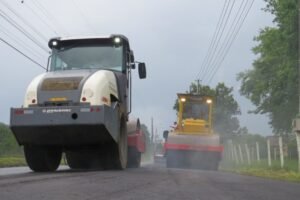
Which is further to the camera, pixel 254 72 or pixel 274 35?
pixel 254 72

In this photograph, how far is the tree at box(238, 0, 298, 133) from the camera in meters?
33.9

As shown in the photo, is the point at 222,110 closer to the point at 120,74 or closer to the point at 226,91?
the point at 226,91

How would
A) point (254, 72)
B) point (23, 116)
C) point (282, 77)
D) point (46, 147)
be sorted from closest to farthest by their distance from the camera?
point (23, 116), point (46, 147), point (282, 77), point (254, 72)

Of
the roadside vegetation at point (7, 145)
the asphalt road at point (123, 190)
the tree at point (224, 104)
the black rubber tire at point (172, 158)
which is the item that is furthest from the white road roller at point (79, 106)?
the tree at point (224, 104)

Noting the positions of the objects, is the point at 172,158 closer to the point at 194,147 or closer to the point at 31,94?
the point at 194,147

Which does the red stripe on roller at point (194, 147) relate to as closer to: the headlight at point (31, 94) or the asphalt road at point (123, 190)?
the headlight at point (31, 94)

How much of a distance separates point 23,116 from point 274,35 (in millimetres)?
30856

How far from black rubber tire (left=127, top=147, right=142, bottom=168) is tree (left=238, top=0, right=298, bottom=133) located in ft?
56.8

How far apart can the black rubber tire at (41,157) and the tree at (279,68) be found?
836 inches

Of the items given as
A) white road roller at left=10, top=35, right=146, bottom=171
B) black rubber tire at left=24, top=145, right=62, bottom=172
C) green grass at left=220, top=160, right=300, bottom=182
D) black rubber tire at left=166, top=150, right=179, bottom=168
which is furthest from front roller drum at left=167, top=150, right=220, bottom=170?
black rubber tire at left=24, top=145, right=62, bottom=172

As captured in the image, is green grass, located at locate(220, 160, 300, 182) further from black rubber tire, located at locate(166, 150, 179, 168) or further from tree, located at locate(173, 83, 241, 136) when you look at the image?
tree, located at locate(173, 83, 241, 136)

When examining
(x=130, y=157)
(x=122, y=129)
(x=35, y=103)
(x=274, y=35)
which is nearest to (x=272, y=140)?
(x=274, y=35)

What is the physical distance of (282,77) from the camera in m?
37.6

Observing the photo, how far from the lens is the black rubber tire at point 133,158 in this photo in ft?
60.2
